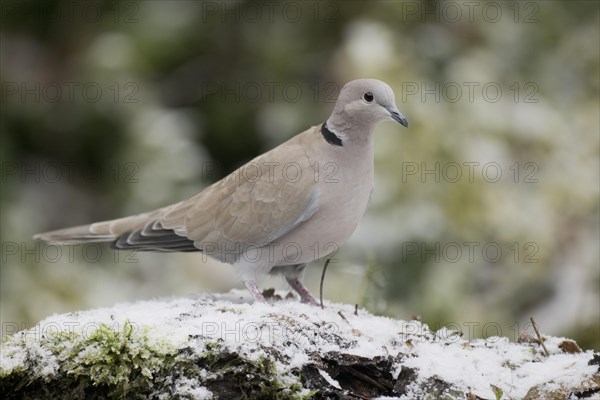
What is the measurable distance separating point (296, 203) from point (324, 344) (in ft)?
3.65

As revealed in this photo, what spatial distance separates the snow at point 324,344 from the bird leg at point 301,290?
0.70 metres

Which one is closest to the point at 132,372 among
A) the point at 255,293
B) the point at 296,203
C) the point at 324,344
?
the point at 324,344

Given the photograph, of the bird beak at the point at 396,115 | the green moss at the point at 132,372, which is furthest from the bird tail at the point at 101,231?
the green moss at the point at 132,372

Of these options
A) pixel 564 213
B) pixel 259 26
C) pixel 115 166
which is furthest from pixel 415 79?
pixel 115 166

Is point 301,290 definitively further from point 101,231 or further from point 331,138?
point 101,231

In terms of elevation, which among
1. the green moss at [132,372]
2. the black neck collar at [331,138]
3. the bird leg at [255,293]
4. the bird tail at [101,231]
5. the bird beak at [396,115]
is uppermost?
the bird beak at [396,115]

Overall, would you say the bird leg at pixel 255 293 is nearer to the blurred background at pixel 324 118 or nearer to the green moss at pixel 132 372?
the blurred background at pixel 324 118

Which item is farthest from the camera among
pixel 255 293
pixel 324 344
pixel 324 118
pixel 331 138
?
pixel 324 118

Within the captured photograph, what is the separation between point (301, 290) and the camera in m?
4.20

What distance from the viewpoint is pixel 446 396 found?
2809mm

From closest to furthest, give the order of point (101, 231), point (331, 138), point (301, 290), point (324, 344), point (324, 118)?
1. point (324, 344)
2. point (331, 138)
3. point (301, 290)
4. point (101, 231)
5. point (324, 118)

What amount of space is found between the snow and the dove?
692 millimetres

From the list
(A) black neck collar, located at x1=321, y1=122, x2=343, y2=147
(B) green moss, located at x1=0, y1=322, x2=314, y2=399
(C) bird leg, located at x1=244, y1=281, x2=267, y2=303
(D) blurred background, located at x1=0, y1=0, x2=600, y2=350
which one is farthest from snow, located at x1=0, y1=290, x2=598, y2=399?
(D) blurred background, located at x1=0, y1=0, x2=600, y2=350

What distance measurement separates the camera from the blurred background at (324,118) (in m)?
6.12
